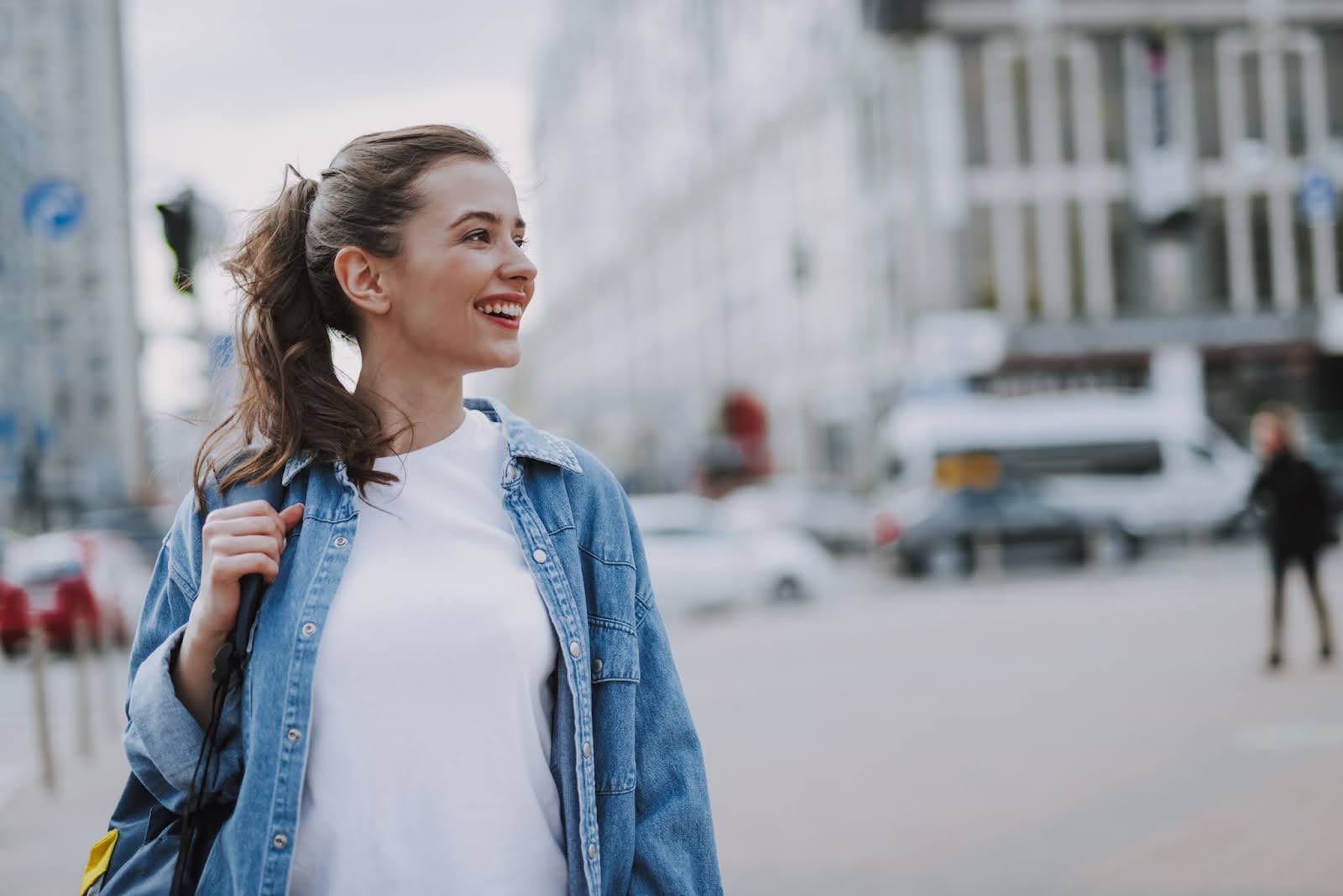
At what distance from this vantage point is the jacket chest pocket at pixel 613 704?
2.12m

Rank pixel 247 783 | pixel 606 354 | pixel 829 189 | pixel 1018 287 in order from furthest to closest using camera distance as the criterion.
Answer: pixel 606 354 → pixel 829 189 → pixel 1018 287 → pixel 247 783

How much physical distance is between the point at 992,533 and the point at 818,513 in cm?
858

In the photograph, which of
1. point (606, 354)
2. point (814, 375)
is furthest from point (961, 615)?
point (606, 354)

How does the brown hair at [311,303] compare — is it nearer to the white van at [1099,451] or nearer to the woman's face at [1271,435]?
the woman's face at [1271,435]

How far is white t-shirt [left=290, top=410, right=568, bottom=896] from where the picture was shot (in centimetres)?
198

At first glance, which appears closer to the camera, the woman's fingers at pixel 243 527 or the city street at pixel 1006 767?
the woman's fingers at pixel 243 527

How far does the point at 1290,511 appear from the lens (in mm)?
10773

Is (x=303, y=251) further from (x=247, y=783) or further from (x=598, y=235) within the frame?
(x=598, y=235)

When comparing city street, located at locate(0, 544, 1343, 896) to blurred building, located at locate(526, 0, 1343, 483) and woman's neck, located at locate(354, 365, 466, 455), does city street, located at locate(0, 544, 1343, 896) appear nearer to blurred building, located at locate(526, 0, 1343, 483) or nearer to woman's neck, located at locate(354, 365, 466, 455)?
woman's neck, located at locate(354, 365, 466, 455)

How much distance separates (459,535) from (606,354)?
77643 mm

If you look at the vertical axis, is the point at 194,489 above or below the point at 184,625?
above

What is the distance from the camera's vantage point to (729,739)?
8852mm

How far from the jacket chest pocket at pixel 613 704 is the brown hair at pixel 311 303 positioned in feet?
1.34

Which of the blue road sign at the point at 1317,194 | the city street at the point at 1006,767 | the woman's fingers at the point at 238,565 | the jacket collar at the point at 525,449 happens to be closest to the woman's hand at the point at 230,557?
the woman's fingers at the point at 238,565
